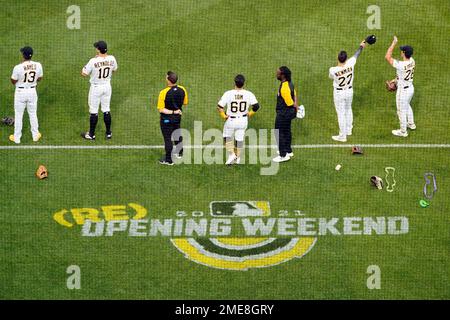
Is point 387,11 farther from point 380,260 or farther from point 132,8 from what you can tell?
point 380,260

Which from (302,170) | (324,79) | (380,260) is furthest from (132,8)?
(380,260)

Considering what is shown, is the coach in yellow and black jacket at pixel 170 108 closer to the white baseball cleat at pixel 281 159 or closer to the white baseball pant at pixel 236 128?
the white baseball pant at pixel 236 128

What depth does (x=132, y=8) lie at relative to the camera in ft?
94.7

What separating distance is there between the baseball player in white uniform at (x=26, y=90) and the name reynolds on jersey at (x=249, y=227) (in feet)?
11.4

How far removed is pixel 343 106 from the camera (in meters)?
25.3

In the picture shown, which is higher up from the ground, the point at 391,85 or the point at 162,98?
the point at 391,85

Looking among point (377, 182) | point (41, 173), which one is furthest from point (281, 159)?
point (41, 173)

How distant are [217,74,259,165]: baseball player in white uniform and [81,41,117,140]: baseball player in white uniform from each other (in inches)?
98.0

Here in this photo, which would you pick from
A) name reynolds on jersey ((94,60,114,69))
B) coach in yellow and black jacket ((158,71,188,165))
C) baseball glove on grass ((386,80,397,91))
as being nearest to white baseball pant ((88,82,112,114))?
name reynolds on jersey ((94,60,114,69))

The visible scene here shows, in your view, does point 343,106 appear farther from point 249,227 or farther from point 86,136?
point 86,136

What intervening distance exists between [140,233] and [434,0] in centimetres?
1114

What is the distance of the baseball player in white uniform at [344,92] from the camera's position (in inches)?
984

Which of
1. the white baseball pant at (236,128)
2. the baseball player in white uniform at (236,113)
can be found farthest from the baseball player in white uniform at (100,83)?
the white baseball pant at (236,128)

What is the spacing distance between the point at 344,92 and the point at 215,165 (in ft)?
10.3
